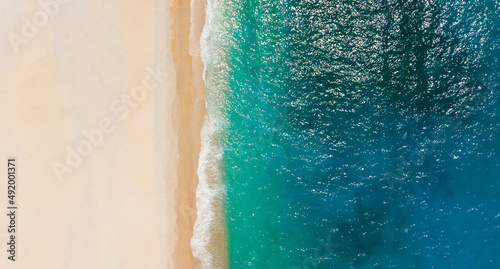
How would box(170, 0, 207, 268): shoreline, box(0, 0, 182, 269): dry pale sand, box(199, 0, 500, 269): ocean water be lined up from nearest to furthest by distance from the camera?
box(0, 0, 182, 269): dry pale sand, box(170, 0, 207, 268): shoreline, box(199, 0, 500, 269): ocean water

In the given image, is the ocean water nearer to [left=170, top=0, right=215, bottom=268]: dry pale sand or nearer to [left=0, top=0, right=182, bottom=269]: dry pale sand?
[left=170, top=0, right=215, bottom=268]: dry pale sand

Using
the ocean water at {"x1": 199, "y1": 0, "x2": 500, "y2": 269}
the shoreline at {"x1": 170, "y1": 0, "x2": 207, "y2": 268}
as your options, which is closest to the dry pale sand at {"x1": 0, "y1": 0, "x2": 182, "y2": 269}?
the shoreline at {"x1": 170, "y1": 0, "x2": 207, "y2": 268}

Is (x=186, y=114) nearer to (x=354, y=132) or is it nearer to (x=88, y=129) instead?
(x=88, y=129)

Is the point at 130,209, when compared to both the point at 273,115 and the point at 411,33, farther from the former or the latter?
the point at 411,33

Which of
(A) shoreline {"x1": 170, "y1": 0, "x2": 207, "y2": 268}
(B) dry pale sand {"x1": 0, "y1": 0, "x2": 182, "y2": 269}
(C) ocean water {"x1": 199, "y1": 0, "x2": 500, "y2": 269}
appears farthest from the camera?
(C) ocean water {"x1": 199, "y1": 0, "x2": 500, "y2": 269}

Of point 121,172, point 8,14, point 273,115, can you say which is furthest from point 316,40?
point 8,14

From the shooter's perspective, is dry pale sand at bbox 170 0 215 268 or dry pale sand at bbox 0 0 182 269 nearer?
→ dry pale sand at bbox 0 0 182 269

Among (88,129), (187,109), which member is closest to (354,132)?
(187,109)

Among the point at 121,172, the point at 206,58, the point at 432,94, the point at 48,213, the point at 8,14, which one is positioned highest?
the point at 8,14
